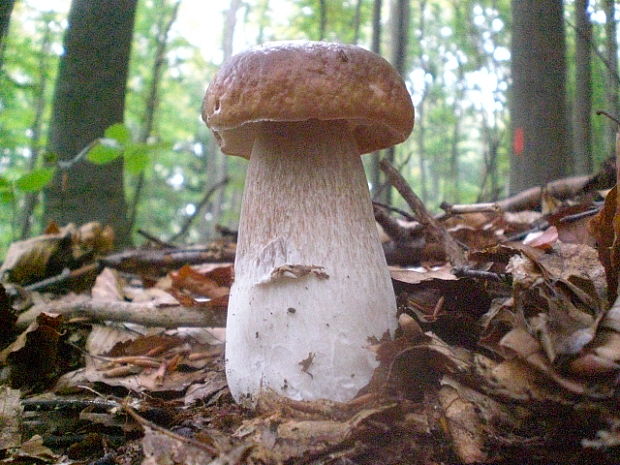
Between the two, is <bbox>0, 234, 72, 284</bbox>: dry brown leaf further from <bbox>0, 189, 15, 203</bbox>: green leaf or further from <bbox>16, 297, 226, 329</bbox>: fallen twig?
<bbox>16, 297, 226, 329</bbox>: fallen twig

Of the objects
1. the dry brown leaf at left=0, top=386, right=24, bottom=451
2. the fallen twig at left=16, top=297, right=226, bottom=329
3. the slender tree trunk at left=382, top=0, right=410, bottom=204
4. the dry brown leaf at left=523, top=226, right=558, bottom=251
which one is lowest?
the dry brown leaf at left=0, top=386, right=24, bottom=451

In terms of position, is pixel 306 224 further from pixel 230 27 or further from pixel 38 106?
pixel 230 27

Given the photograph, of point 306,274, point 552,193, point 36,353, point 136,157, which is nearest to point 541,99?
point 552,193

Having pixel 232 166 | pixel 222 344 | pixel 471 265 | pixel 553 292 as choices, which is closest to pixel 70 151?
pixel 222 344

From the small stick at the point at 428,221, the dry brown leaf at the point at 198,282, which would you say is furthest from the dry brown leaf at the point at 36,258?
the small stick at the point at 428,221

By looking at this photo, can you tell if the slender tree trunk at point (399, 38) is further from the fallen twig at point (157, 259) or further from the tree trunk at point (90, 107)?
the tree trunk at point (90, 107)

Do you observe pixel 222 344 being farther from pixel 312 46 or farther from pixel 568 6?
pixel 568 6

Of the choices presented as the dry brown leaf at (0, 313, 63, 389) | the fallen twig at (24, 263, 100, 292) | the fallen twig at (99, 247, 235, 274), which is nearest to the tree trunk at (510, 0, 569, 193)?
the fallen twig at (99, 247, 235, 274)
